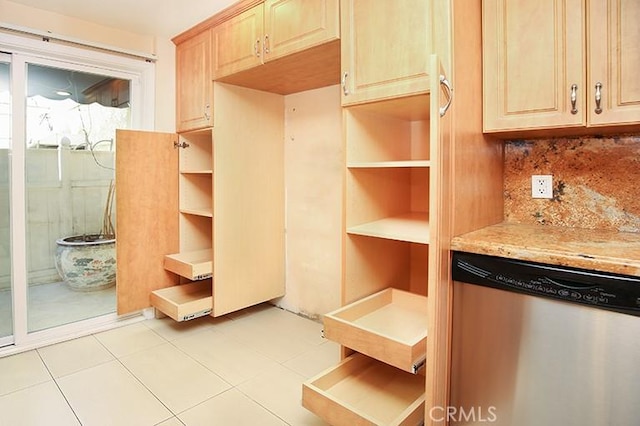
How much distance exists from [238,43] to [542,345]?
2301 millimetres

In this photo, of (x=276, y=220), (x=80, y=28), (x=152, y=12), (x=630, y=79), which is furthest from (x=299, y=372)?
(x=80, y=28)

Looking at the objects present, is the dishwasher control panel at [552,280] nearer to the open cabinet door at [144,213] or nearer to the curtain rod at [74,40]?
the open cabinet door at [144,213]

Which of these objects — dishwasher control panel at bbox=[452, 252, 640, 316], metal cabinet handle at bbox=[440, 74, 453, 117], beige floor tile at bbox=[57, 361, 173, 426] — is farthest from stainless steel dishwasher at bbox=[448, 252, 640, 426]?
beige floor tile at bbox=[57, 361, 173, 426]

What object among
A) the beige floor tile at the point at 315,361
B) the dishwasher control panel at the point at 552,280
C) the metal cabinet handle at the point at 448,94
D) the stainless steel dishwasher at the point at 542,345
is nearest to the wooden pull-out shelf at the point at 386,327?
the stainless steel dishwasher at the point at 542,345

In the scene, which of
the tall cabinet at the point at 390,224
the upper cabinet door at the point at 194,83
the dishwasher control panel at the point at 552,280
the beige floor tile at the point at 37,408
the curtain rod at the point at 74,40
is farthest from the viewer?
the upper cabinet door at the point at 194,83

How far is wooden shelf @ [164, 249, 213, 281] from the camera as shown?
2.64 metres

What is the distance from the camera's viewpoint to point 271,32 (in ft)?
6.96

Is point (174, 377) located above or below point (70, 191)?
below

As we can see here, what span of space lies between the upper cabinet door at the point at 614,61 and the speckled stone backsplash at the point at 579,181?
32 cm

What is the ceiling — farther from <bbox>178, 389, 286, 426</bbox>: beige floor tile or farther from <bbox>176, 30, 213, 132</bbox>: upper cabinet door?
<bbox>178, 389, 286, 426</bbox>: beige floor tile

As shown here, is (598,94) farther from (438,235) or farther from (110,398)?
(110,398)

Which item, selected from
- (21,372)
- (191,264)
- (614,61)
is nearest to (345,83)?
(614,61)

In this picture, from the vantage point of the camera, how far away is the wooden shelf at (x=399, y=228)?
155 cm

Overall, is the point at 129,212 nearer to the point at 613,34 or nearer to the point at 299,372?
the point at 299,372
